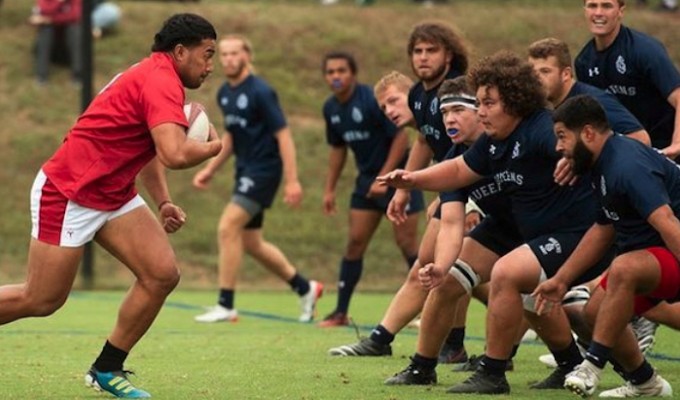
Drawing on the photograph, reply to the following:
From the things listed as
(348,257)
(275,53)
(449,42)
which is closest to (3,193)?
(275,53)

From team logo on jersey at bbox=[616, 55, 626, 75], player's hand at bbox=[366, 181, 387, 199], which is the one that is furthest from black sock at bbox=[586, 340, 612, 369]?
player's hand at bbox=[366, 181, 387, 199]

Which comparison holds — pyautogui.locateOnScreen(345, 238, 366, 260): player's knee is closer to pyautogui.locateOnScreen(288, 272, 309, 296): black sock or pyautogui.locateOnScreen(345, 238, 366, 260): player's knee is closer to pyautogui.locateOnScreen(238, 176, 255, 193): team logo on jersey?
pyautogui.locateOnScreen(288, 272, 309, 296): black sock

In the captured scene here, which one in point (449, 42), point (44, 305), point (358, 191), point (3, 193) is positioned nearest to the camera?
point (44, 305)

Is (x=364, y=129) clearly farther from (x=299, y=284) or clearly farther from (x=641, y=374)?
(x=641, y=374)

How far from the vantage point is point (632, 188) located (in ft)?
23.4

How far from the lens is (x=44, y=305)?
Answer: 24.9 feet

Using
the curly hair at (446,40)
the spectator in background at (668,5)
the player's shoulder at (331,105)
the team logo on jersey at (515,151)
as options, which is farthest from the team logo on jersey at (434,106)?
the spectator in background at (668,5)

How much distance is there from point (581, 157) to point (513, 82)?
654mm

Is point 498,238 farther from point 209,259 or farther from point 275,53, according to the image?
point 275,53

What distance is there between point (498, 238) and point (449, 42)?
1622 mm

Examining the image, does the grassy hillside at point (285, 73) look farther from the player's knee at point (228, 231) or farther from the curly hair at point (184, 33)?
the curly hair at point (184, 33)

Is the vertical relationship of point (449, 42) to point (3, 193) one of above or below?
above

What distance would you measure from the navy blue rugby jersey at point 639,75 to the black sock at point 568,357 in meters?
1.97

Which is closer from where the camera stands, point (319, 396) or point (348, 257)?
point (319, 396)
